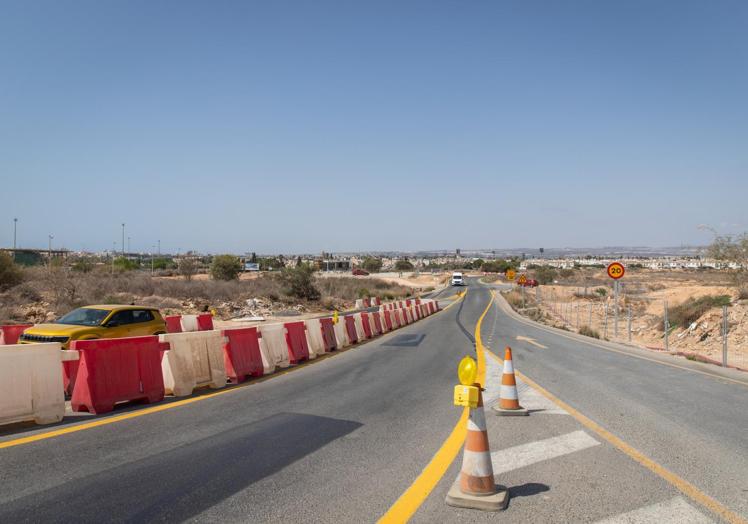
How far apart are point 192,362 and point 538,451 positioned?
20.5 ft

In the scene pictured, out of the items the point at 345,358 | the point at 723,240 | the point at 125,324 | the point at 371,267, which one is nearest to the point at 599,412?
the point at 345,358

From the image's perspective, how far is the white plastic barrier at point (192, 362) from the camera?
1001 centimetres

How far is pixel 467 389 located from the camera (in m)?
4.95

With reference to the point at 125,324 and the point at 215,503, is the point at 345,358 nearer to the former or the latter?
the point at 125,324

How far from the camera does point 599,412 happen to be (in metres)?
9.10

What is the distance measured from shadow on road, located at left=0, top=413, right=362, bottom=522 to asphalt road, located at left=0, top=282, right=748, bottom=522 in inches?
0.8

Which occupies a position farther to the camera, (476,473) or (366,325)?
(366,325)

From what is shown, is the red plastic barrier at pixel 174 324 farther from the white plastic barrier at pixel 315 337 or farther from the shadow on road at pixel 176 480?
the shadow on road at pixel 176 480

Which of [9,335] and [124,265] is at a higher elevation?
[124,265]

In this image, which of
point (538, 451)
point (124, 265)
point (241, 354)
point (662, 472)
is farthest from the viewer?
point (124, 265)

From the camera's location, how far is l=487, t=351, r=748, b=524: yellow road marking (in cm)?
489

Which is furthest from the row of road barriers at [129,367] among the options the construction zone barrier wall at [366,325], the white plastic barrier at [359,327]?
the construction zone barrier wall at [366,325]

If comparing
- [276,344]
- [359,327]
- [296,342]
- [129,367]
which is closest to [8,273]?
[359,327]

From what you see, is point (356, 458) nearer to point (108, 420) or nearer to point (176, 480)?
point (176, 480)
